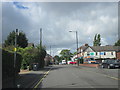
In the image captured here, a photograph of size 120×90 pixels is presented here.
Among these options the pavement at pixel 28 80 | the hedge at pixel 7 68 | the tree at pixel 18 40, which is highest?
the tree at pixel 18 40

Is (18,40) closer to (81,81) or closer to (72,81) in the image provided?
(72,81)

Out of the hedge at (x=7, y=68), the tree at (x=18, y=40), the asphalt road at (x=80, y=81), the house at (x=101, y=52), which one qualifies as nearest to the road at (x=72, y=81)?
the asphalt road at (x=80, y=81)

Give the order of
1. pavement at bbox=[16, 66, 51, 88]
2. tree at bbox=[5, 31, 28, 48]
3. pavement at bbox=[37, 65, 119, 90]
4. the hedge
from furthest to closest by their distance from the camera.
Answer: tree at bbox=[5, 31, 28, 48] < the hedge < pavement at bbox=[16, 66, 51, 88] < pavement at bbox=[37, 65, 119, 90]

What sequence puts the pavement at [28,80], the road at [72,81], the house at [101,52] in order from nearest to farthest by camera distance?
the road at [72,81], the pavement at [28,80], the house at [101,52]

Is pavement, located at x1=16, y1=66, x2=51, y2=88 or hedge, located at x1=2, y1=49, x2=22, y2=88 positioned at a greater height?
hedge, located at x1=2, y1=49, x2=22, y2=88

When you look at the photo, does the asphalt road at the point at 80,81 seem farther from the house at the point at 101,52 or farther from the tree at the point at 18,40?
the house at the point at 101,52

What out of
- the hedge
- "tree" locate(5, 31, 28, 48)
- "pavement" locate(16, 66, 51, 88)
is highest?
"tree" locate(5, 31, 28, 48)

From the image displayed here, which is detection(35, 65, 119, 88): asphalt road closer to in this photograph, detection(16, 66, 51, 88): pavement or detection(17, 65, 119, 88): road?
detection(17, 65, 119, 88): road

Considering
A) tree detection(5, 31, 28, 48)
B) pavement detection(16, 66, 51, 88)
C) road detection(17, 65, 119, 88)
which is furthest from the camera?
tree detection(5, 31, 28, 48)

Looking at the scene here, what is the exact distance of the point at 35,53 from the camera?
128 feet

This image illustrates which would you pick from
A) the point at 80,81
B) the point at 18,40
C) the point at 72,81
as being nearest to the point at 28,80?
the point at 72,81

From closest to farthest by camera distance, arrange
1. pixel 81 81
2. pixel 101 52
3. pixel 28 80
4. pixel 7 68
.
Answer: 1. pixel 81 81
2. pixel 7 68
3. pixel 28 80
4. pixel 101 52

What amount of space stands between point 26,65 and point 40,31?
1632 centimetres

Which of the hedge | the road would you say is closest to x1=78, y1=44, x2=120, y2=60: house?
the road
